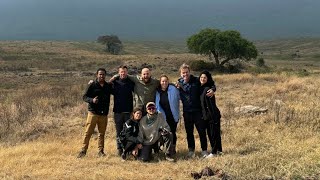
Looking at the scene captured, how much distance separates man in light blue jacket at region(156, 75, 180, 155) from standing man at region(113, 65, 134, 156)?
0.66 m

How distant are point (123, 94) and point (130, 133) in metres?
0.89

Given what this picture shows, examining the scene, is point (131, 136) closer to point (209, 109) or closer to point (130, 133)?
point (130, 133)

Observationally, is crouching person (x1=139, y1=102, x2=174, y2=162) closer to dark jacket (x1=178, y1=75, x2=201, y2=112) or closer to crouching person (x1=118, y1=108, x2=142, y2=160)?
crouching person (x1=118, y1=108, x2=142, y2=160)

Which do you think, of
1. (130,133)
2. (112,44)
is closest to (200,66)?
(130,133)

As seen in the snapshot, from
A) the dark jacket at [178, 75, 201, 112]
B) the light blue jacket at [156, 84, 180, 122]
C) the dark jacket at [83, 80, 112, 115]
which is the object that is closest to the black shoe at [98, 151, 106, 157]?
the dark jacket at [83, 80, 112, 115]

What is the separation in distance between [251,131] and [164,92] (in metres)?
3.34

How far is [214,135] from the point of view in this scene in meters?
9.97

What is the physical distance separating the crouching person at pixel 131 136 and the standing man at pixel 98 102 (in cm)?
65

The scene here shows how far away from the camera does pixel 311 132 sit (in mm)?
11359

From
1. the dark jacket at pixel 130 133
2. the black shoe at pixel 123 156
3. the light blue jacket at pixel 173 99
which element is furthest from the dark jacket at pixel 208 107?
the black shoe at pixel 123 156

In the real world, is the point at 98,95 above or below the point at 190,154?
above

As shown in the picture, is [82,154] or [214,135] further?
[82,154]

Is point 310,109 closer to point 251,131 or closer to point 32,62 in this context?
point 251,131

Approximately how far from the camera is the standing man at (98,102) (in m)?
10.1
